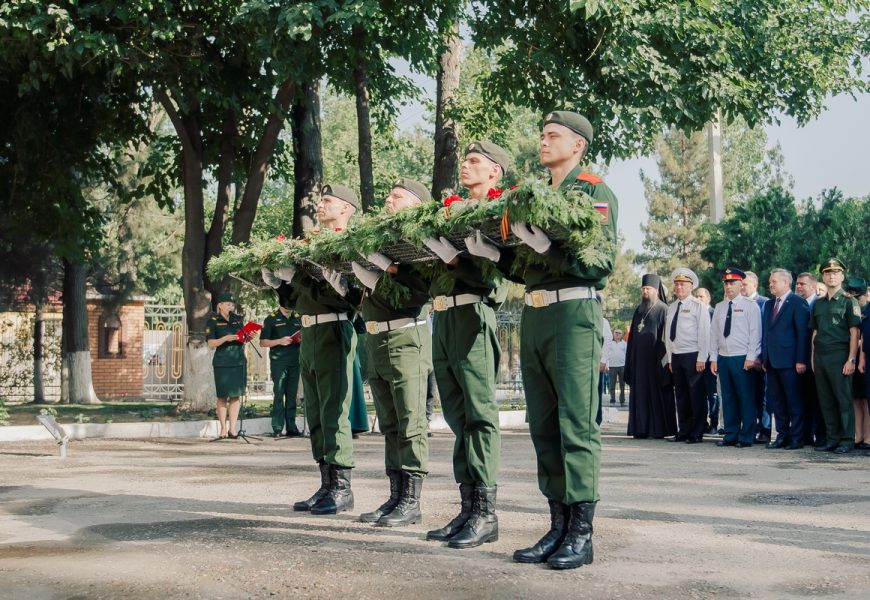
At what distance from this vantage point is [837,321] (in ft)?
39.2

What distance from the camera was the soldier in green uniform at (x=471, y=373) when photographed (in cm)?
600

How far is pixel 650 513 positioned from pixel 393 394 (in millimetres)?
1881

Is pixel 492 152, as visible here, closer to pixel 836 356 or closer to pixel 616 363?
pixel 836 356

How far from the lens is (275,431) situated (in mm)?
14742

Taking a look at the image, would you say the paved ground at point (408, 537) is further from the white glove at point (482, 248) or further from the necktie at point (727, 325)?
the necktie at point (727, 325)

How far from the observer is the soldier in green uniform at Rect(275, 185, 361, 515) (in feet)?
23.7

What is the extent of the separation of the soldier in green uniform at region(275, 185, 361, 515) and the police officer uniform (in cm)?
197

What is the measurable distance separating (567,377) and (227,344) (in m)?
9.41

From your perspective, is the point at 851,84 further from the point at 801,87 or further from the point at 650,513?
the point at 650,513

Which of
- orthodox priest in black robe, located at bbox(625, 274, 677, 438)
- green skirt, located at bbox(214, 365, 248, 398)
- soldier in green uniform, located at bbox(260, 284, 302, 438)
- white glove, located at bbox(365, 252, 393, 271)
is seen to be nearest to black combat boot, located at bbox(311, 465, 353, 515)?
white glove, located at bbox(365, 252, 393, 271)

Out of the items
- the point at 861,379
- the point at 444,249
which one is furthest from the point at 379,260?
the point at 861,379

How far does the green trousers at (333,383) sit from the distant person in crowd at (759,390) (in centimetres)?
702

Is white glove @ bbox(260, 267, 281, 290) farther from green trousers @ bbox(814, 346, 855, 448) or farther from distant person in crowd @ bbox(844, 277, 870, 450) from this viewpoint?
distant person in crowd @ bbox(844, 277, 870, 450)

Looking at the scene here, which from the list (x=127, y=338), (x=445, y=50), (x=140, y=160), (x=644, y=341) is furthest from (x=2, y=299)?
(x=644, y=341)
